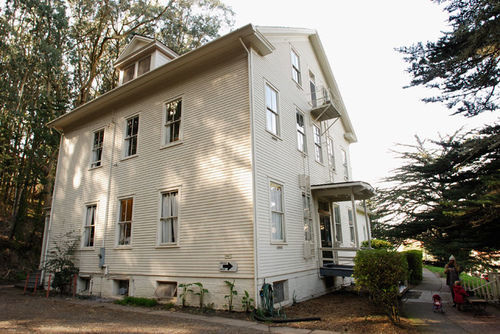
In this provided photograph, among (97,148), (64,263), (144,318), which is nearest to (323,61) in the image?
(97,148)

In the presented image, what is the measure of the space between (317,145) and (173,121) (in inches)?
246

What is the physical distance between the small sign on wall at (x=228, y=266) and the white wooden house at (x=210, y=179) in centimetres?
3

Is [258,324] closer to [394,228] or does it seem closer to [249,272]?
[249,272]

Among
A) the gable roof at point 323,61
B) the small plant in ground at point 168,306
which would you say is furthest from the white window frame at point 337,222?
the small plant in ground at point 168,306

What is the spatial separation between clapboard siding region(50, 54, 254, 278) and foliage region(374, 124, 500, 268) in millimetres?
6586

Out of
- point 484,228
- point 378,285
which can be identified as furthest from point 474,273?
point 378,285

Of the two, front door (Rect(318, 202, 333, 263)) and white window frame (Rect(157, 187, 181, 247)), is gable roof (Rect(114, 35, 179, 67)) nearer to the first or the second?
white window frame (Rect(157, 187, 181, 247))

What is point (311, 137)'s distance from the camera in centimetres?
1280

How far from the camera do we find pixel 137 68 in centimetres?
1388

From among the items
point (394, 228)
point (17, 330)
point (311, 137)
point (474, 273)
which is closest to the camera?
point (17, 330)

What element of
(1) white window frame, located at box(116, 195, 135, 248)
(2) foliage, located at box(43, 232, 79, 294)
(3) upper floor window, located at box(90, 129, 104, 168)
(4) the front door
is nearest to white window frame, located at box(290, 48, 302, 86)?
(4) the front door

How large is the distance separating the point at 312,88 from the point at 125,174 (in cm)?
916

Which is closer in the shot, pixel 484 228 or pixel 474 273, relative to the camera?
pixel 484 228

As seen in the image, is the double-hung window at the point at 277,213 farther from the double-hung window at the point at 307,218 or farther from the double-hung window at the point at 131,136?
the double-hung window at the point at 131,136
